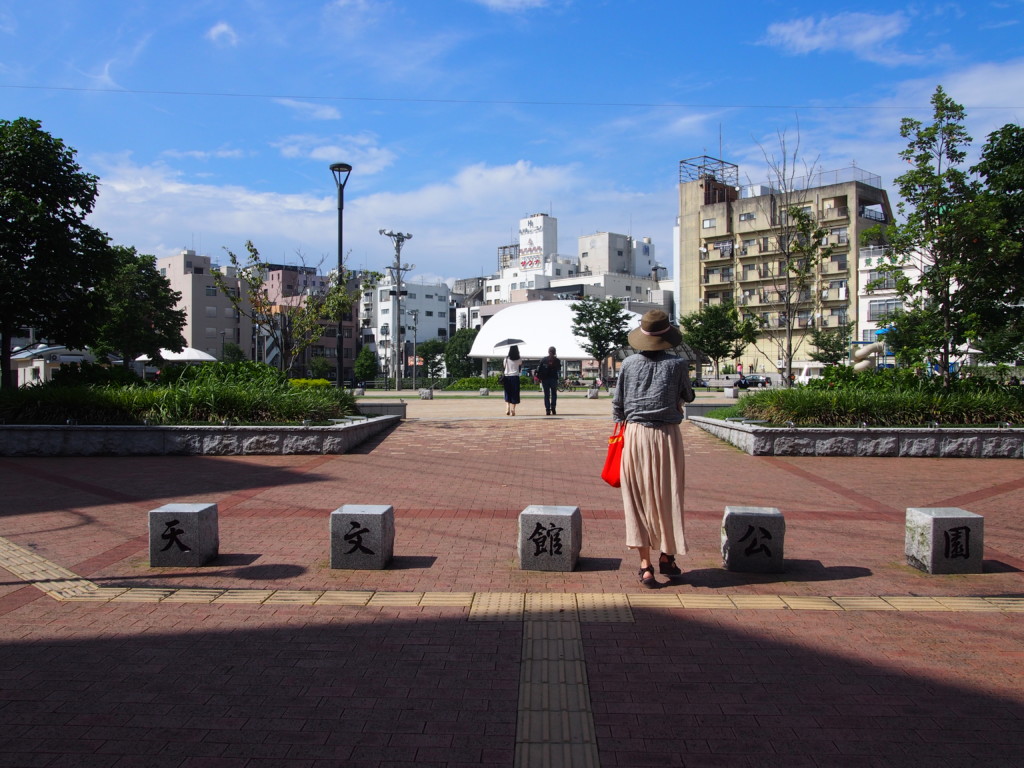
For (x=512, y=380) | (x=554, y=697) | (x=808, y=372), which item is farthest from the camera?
(x=808, y=372)

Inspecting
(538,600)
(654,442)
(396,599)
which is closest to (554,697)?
(538,600)

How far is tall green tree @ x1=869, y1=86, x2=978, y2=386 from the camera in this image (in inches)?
562

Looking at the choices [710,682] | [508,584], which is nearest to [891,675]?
[710,682]

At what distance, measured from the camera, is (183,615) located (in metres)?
5.09

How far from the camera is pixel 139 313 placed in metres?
36.8

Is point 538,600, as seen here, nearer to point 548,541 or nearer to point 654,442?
point 548,541

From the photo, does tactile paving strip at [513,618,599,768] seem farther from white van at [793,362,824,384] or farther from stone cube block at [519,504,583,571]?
white van at [793,362,824,384]

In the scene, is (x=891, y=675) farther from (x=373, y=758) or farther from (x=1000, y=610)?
(x=373, y=758)

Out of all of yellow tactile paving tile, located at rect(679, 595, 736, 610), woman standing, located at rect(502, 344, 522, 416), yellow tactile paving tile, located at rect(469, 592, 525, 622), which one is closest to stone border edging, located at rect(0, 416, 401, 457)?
woman standing, located at rect(502, 344, 522, 416)

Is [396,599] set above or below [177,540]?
below

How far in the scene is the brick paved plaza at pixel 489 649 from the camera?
3.38 m

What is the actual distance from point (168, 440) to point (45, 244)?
5788 mm

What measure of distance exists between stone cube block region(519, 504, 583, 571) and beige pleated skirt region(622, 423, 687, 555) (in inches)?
22.1

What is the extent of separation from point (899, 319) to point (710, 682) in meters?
13.6
